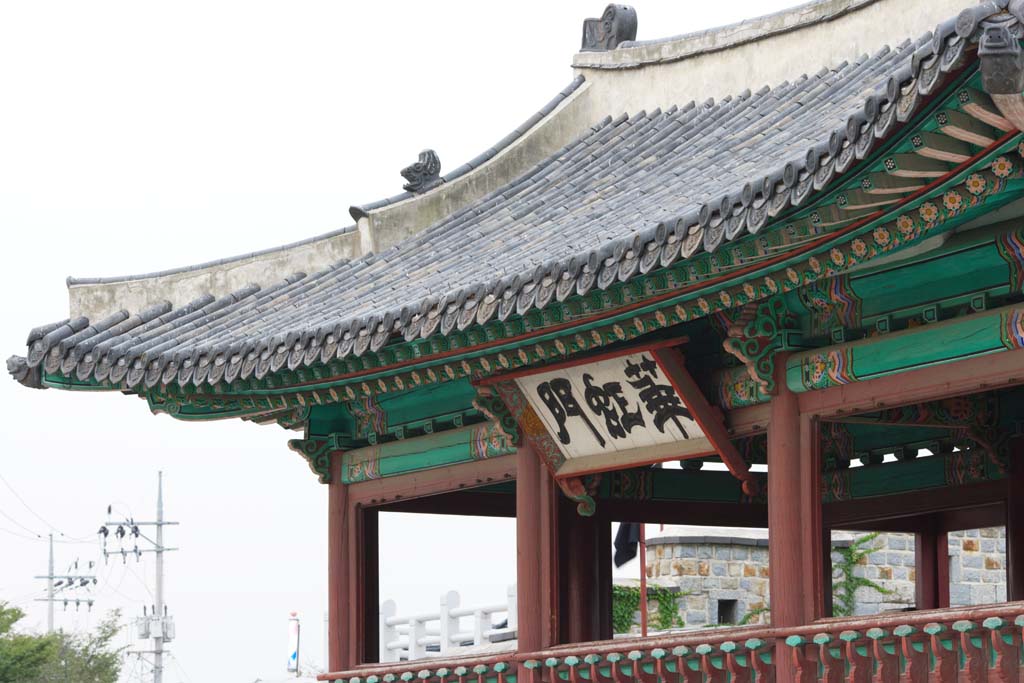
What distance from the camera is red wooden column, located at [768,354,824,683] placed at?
780cm

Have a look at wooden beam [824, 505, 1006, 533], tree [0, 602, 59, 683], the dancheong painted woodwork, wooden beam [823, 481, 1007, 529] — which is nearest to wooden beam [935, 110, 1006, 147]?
the dancheong painted woodwork

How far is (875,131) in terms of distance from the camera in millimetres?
5914

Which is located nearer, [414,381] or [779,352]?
[779,352]

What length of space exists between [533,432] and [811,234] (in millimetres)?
2914

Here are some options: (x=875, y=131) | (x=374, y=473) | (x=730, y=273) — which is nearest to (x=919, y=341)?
(x=730, y=273)

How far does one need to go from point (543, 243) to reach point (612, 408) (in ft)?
3.88

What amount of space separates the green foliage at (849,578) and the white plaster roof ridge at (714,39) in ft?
21.5

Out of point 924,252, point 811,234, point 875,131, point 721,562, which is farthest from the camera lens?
point 721,562

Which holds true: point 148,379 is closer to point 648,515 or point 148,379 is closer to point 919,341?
point 648,515

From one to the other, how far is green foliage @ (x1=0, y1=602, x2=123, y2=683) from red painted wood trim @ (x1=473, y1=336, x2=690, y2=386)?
72.7 ft

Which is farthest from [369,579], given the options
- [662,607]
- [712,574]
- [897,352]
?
[712,574]

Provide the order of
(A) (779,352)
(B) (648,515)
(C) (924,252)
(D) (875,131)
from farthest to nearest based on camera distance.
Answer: (B) (648,515) → (A) (779,352) → (C) (924,252) → (D) (875,131)

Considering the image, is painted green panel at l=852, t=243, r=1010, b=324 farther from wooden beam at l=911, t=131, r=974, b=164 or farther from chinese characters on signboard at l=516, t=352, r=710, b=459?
chinese characters on signboard at l=516, t=352, r=710, b=459

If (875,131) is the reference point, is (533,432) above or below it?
below
